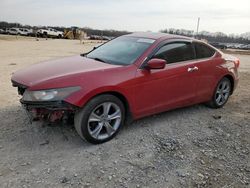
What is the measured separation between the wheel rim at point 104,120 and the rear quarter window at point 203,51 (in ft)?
7.10

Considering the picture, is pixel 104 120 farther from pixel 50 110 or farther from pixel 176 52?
pixel 176 52

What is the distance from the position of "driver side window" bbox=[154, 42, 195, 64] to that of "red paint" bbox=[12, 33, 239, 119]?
0.35 feet

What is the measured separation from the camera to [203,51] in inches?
227

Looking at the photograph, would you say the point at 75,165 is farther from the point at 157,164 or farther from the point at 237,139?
the point at 237,139

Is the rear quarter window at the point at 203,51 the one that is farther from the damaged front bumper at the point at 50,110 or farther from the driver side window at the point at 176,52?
the damaged front bumper at the point at 50,110

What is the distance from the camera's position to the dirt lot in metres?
3.46

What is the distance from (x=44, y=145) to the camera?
4.13 m

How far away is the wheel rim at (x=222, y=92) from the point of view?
20.2 ft

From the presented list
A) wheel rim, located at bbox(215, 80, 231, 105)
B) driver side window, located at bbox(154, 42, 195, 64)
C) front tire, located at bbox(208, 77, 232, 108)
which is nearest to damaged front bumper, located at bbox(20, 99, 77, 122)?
driver side window, located at bbox(154, 42, 195, 64)

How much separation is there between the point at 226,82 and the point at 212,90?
551 millimetres

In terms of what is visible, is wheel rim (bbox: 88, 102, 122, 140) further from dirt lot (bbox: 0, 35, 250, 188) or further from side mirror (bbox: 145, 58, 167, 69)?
side mirror (bbox: 145, 58, 167, 69)

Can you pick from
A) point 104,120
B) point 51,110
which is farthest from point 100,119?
point 51,110

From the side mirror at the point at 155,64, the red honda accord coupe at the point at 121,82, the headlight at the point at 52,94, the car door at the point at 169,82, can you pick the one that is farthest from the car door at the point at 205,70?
the headlight at the point at 52,94

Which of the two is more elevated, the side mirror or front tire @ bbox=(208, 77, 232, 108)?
the side mirror
